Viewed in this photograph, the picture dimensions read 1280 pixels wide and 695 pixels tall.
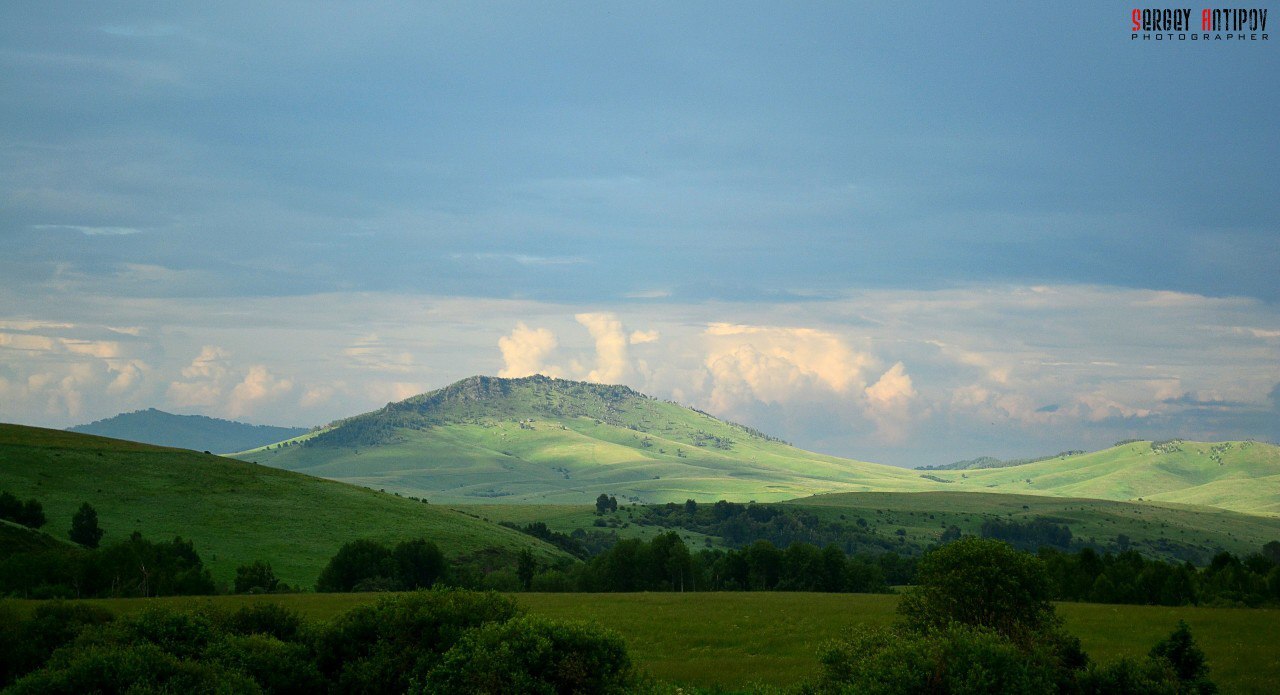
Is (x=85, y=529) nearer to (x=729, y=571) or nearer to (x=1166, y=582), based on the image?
(x=729, y=571)

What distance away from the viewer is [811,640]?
74875mm

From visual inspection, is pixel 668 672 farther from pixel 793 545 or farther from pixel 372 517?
pixel 372 517

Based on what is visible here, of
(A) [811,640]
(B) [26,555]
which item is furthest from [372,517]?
(A) [811,640]

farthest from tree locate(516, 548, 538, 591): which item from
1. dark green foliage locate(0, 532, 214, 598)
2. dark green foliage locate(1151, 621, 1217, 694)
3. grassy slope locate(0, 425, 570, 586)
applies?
dark green foliage locate(1151, 621, 1217, 694)

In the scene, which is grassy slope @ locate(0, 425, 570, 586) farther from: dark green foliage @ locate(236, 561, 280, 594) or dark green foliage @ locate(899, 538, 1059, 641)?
dark green foliage @ locate(899, 538, 1059, 641)

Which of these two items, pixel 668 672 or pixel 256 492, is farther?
pixel 256 492

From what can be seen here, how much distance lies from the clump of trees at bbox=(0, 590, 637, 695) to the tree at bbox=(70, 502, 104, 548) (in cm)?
9829

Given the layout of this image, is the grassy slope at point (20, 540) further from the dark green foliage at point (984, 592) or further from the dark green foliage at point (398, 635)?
the dark green foliage at point (984, 592)

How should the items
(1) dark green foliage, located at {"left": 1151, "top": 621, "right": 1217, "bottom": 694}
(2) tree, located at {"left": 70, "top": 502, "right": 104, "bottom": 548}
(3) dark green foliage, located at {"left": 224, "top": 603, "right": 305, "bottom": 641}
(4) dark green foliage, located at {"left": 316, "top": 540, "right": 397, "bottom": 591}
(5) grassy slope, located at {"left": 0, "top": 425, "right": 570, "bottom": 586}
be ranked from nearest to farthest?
1. (1) dark green foliage, located at {"left": 1151, "top": 621, "right": 1217, "bottom": 694}
2. (3) dark green foliage, located at {"left": 224, "top": 603, "right": 305, "bottom": 641}
3. (4) dark green foliage, located at {"left": 316, "top": 540, "right": 397, "bottom": 591}
4. (2) tree, located at {"left": 70, "top": 502, "right": 104, "bottom": 548}
5. (5) grassy slope, located at {"left": 0, "top": 425, "right": 570, "bottom": 586}

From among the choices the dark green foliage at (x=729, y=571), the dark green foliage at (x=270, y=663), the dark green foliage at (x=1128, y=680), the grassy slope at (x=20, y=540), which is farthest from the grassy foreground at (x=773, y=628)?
the dark green foliage at (x=729, y=571)

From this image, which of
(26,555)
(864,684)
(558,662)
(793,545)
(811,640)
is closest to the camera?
(864,684)

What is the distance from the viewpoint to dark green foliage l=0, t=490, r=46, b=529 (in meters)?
136

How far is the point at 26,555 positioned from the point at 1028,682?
114804 mm

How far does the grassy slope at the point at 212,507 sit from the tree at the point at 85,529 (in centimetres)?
350
